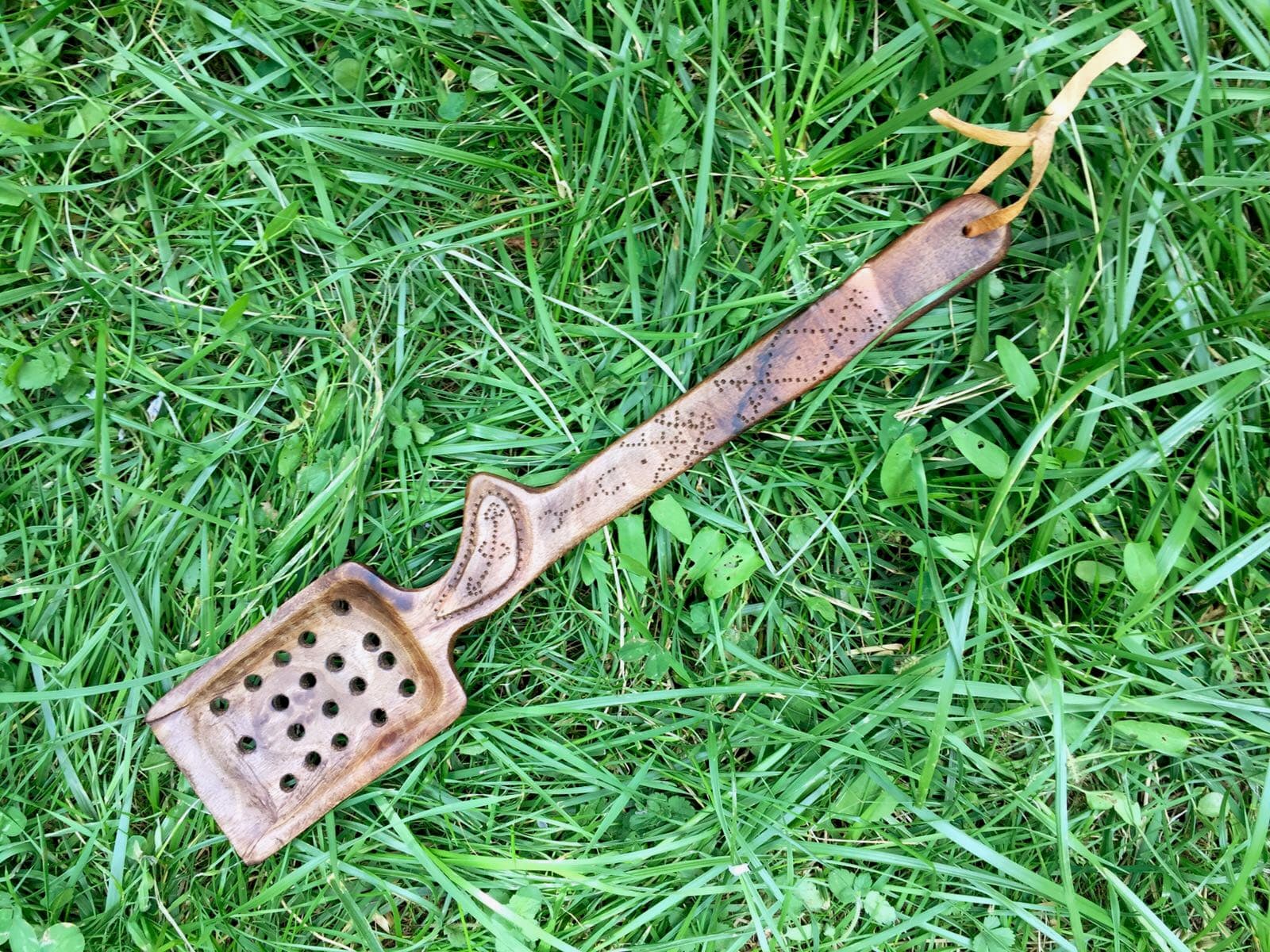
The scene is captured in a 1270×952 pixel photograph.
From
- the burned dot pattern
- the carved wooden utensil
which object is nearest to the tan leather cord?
the carved wooden utensil

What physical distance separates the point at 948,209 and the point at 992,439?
1.47ft

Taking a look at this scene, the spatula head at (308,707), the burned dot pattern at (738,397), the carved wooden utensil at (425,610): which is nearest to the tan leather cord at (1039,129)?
the carved wooden utensil at (425,610)

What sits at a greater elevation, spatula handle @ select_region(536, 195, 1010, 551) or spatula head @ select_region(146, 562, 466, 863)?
spatula handle @ select_region(536, 195, 1010, 551)

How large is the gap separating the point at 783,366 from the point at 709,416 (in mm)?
163

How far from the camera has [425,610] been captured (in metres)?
1.51

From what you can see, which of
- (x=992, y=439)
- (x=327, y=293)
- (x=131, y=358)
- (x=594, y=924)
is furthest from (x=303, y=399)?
(x=992, y=439)

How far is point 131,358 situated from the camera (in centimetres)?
158

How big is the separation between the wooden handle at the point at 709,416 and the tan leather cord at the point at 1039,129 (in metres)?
0.04

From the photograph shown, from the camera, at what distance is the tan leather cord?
135 centimetres

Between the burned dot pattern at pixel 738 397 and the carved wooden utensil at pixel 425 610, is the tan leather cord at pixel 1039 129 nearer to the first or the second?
the carved wooden utensil at pixel 425 610

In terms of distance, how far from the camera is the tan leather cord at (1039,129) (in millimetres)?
1346

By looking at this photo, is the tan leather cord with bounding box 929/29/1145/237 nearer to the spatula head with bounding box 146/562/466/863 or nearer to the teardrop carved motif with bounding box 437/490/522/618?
the teardrop carved motif with bounding box 437/490/522/618

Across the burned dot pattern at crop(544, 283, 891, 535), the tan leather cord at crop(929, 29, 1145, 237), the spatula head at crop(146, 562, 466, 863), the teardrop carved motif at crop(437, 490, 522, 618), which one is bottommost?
the spatula head at crop(146, 562, 466, 863)

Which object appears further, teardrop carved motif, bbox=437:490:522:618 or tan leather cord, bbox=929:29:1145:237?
teardrop carved motif, bbox=437:490:522:618
